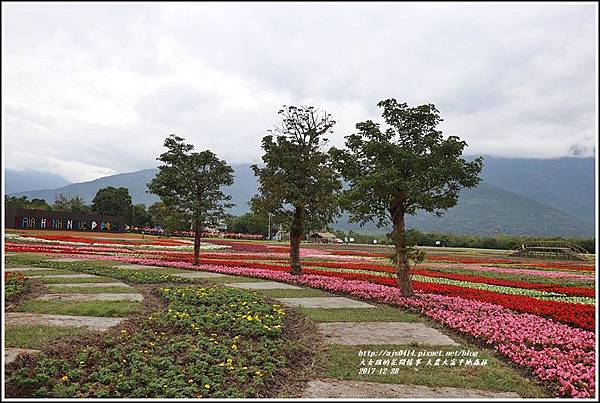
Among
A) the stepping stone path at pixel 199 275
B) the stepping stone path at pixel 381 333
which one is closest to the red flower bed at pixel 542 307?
the stepping stone path at pixel 381 333

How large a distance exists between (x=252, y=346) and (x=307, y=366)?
121 centimetres

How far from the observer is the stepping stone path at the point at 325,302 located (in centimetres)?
1217

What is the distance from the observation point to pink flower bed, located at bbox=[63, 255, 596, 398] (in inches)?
261

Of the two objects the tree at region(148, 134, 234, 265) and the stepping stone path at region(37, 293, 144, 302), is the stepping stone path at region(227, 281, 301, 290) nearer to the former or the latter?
the stepping stone path at region(37, 293, 144, 302)

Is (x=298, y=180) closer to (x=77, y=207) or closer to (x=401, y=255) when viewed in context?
(x=401, y=255)

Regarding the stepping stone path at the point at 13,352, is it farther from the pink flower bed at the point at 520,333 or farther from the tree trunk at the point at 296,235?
the tree trunk at the point at 296,235

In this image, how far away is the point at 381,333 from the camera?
9.04m

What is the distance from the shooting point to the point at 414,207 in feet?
44.4

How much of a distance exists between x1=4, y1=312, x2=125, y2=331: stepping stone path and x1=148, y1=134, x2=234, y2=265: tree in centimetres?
1262

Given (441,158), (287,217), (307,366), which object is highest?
(441,158)

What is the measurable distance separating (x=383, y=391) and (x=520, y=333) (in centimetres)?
456

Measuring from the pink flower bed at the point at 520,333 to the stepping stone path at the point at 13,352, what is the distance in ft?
25.0

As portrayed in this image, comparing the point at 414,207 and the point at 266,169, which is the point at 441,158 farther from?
the point at 266,169

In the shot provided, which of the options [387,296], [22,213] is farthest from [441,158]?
[22,213]
